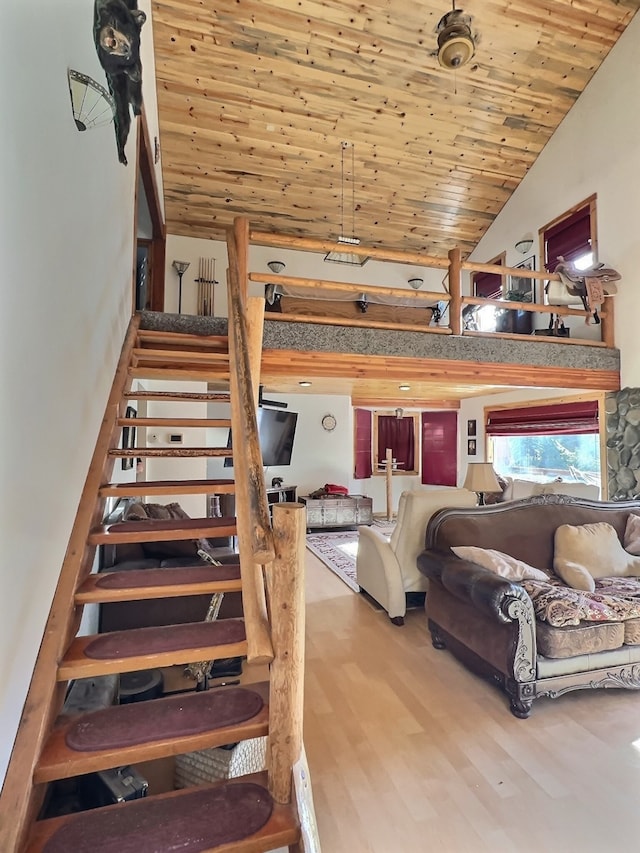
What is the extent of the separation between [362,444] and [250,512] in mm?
7059

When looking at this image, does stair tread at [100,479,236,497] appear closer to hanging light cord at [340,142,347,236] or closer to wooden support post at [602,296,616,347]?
wooden support post at [602,296,616,347]

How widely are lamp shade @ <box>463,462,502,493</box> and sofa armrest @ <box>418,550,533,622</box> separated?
1.73 metres

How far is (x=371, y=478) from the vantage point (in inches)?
334

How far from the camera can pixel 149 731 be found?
131cm

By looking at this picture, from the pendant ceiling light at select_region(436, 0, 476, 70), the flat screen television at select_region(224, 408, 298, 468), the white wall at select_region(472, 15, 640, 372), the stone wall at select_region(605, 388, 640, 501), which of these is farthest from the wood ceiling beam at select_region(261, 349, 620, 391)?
the pendant ceiling light at select_region(436, 0, 476, 70)

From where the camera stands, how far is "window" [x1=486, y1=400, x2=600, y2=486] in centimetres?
533

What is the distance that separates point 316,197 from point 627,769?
6184 mm

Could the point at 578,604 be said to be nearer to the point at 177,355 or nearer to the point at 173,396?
the point at 173,396

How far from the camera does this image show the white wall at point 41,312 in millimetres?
1190

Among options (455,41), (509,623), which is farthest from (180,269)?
(509,623)

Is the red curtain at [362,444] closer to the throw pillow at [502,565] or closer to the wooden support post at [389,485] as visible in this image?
the wooden support post at [389,485]

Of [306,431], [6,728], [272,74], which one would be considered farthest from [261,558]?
[306,431]

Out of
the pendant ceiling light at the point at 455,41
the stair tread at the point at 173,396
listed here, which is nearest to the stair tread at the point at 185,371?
the stair tread at the point at 173,396

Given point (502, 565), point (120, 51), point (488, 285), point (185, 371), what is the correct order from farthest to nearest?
point (488, 285)
point (185, 371)
point (502, 565)
point (120, 51)
